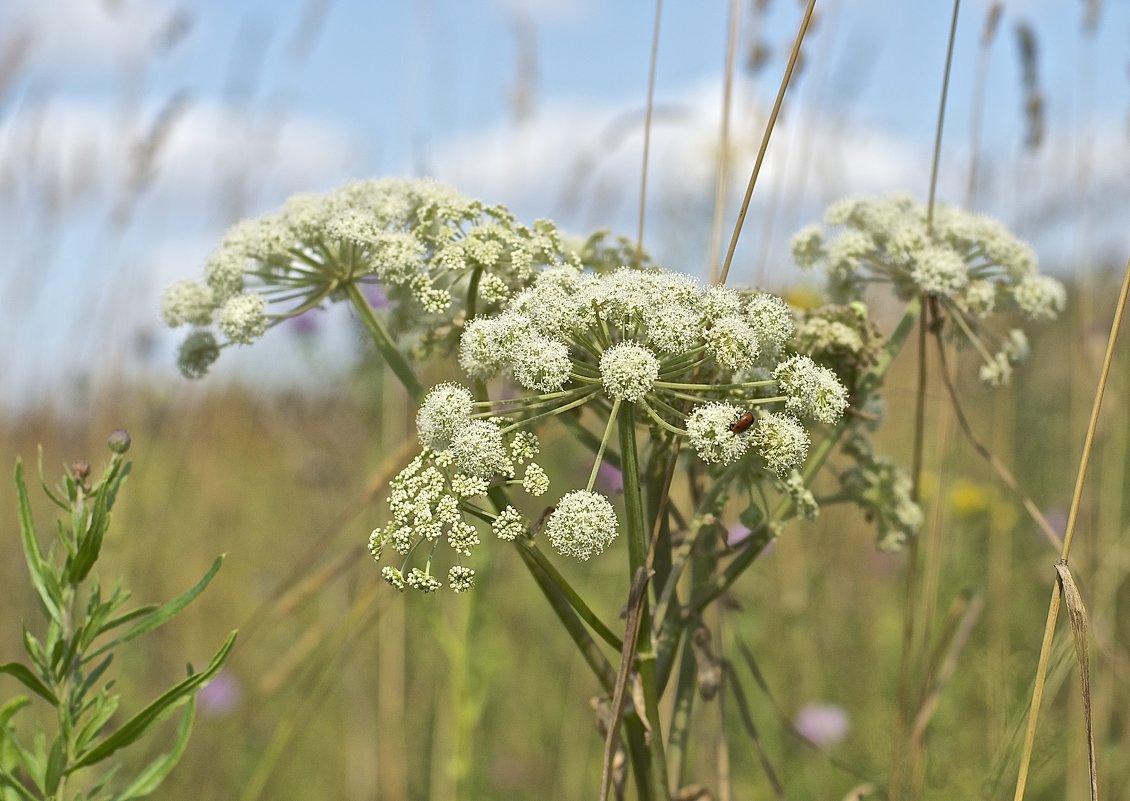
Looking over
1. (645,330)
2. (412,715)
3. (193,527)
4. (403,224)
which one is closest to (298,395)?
(193,527)

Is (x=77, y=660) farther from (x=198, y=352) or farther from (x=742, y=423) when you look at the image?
(x=742, y=423)

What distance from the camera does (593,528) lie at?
1.26 m

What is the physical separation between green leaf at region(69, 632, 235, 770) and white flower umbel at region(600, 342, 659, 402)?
65 cm

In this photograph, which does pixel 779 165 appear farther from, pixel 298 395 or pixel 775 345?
pixel 298 395

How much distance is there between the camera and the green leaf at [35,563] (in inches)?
57.5

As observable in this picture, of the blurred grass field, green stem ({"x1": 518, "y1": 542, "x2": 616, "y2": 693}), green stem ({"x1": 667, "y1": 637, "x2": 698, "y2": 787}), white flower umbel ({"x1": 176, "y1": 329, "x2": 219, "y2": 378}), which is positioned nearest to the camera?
green stem ({"x1": 518, "y1": 542, "x2": 616, "y2": 693})

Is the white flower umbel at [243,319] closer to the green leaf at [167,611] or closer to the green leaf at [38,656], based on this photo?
the green leaf at [167,611]

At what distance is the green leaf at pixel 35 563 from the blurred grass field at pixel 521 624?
3.17 ft

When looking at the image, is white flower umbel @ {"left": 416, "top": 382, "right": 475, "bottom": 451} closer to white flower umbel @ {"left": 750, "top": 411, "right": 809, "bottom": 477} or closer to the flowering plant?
the flowering plant

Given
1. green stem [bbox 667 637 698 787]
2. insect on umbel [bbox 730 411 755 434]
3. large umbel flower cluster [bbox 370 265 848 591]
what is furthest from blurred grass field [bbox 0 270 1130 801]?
insect on umbel [bbox 730 411 755 434]

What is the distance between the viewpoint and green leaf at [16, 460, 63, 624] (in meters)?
1.46

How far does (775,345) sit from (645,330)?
0.71 ft

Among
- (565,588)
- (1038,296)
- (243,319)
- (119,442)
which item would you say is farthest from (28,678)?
(1038,296)

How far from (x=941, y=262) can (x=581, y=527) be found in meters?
0.98
